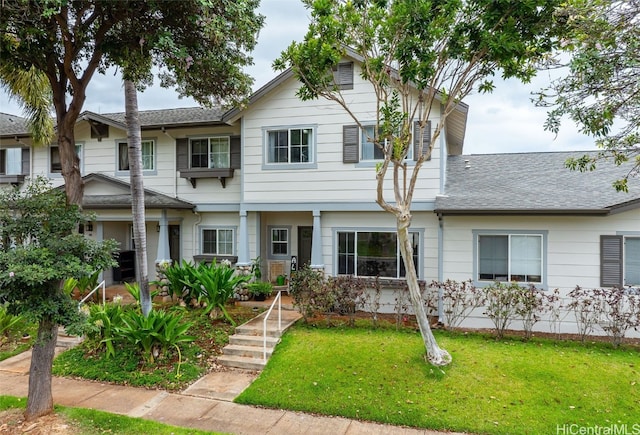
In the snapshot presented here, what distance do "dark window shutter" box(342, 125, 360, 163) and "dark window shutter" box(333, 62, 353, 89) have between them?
4.01 ft

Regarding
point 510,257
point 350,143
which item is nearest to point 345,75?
point 350,143

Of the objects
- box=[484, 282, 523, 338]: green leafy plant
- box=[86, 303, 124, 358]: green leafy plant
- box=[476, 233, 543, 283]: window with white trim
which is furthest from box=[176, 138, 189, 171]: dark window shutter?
box=[484, 282, 523, 338]: green leafy plant

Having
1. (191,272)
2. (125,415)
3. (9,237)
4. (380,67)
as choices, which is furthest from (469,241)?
(9,237)

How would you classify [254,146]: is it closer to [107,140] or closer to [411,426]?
[107,140]

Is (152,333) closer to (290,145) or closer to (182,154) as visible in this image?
(290,145)

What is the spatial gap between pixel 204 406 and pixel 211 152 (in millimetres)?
9002

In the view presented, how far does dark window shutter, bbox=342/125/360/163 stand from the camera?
1123 centimetres

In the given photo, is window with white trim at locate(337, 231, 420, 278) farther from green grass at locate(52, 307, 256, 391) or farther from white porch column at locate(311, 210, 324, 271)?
green grass at locate(52, 307, 256, 391)

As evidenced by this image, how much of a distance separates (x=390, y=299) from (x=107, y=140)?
11701 mm

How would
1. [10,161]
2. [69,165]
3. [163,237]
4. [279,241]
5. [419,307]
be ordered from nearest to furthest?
[69,165], [419,307], [163,237], [279,241], [10,161]

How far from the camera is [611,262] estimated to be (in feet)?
30.7

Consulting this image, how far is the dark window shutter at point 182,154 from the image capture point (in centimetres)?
1339

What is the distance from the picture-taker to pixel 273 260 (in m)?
13.7

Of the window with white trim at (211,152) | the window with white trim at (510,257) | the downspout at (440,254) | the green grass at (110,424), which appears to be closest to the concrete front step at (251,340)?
the green grass at (110,424)
